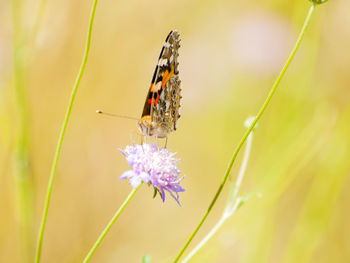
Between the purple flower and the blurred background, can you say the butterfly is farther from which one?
the blurred background

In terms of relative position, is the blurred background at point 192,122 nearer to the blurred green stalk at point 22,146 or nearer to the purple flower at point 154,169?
the blurred green stalk at point 22,146

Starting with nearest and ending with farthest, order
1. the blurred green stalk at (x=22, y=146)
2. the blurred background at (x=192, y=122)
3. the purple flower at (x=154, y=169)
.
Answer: the purple flower at (x=154, y=169)
the blurred green stalk at (x=22, y=146)
the blurred background at (x=192, y=122)

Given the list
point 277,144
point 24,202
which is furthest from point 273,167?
point 24,202

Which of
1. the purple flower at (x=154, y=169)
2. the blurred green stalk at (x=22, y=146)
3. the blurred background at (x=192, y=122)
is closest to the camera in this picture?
the purple flower at (x=154, y=169)

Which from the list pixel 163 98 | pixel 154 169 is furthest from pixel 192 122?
pixel 154 169

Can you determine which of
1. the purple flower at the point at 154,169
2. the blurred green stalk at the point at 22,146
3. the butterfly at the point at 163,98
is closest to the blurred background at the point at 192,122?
the blurred green stalk at the point at 22,146

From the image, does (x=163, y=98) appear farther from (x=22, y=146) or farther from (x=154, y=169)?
(x=22, y=146)
